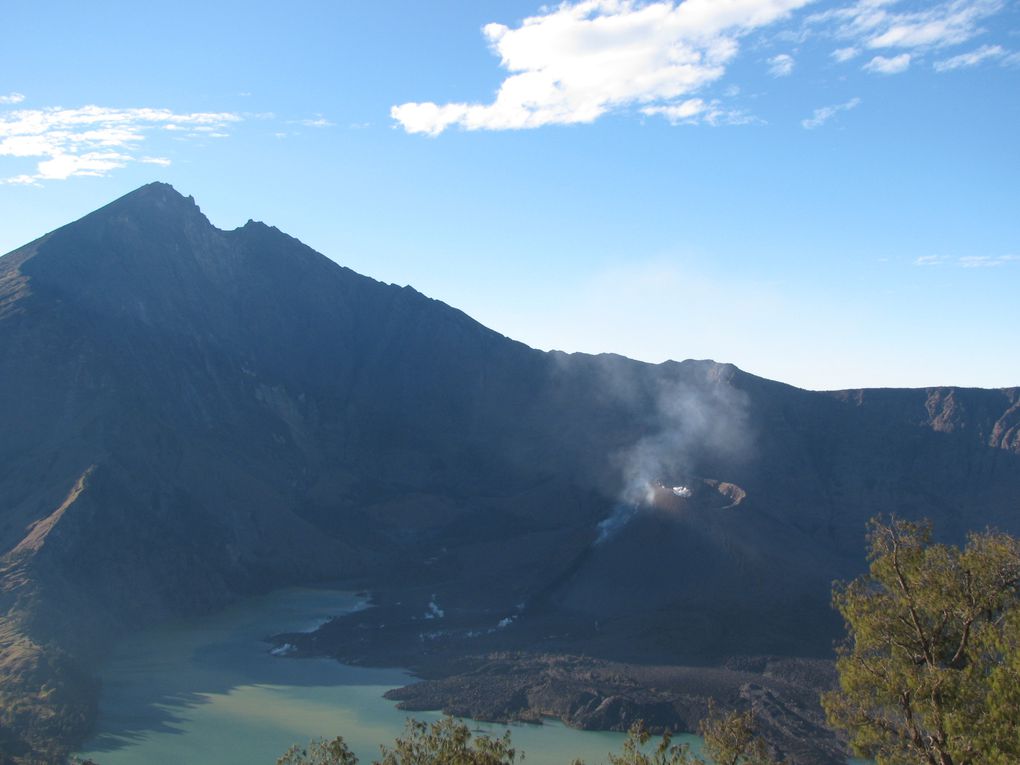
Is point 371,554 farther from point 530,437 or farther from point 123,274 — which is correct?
point 123,274

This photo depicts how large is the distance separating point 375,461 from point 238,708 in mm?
49989

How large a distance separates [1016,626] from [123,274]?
8384 cm

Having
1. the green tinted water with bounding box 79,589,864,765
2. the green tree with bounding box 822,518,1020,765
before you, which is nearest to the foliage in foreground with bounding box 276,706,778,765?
the green tree with bounding box 822,518,1020,765

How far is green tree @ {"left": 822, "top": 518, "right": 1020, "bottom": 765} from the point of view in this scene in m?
9.88

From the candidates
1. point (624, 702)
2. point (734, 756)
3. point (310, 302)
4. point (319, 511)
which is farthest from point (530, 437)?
point (734, 756)

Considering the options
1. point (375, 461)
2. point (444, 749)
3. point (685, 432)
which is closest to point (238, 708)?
point (444, 749)

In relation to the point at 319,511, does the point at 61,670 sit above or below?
below

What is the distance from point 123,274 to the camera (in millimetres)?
83500

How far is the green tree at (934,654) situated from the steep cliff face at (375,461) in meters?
31.2

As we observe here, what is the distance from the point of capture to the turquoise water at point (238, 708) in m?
34.6

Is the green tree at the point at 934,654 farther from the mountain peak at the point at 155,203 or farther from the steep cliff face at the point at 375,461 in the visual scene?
the mountain peak at the point at 155,203

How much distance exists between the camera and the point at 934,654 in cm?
1078

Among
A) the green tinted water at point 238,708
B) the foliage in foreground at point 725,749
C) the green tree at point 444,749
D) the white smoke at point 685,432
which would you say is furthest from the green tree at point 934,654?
the white smoke at point 685,432

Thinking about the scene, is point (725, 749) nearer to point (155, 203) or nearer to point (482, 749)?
point (482, 749)
